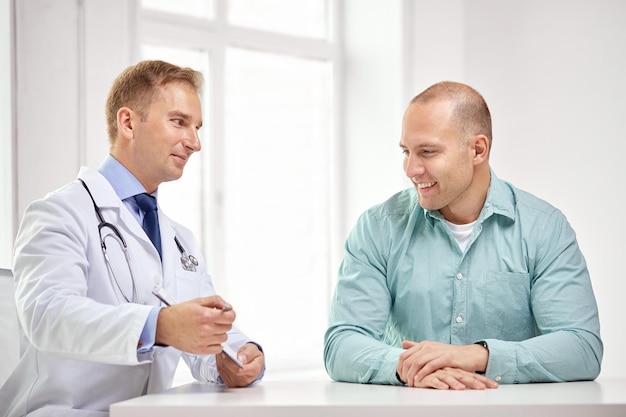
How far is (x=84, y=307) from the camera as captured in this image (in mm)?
1765

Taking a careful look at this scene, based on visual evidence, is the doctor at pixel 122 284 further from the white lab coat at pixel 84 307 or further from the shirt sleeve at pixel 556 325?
the shirt sleeve at pixel 556 325

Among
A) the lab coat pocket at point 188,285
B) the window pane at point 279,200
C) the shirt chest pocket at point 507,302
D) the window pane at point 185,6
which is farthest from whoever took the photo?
the window pane at point 279,200

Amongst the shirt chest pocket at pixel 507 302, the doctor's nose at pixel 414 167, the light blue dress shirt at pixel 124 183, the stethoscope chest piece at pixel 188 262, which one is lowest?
the shirt chest pocket at pixel 507 302

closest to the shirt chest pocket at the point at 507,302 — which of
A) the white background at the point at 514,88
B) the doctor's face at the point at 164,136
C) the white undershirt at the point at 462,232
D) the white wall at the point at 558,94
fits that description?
the white undershirt at the point at 462,232

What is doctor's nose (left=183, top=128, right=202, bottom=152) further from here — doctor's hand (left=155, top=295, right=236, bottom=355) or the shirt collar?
doctor's hand (left=155, top=295, right=236, bottom=355)

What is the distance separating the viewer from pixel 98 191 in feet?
6.77

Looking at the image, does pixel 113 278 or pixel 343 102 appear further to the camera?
pixel 343 102

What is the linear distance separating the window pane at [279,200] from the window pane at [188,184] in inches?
4.8

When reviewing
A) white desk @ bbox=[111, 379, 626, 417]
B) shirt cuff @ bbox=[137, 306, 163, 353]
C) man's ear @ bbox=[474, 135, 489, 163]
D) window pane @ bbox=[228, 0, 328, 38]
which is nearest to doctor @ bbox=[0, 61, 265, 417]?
shirt cuff @ bbox=[137, 306, 163, 353]

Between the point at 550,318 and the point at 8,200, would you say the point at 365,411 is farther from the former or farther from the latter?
the point at 8,200

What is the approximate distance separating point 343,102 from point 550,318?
2490mm

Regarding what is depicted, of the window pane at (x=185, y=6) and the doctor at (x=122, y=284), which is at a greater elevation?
the window pane at (x=185, y=6)

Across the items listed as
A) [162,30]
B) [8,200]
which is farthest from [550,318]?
[162,30]

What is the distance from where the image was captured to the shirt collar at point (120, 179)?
2.15m
